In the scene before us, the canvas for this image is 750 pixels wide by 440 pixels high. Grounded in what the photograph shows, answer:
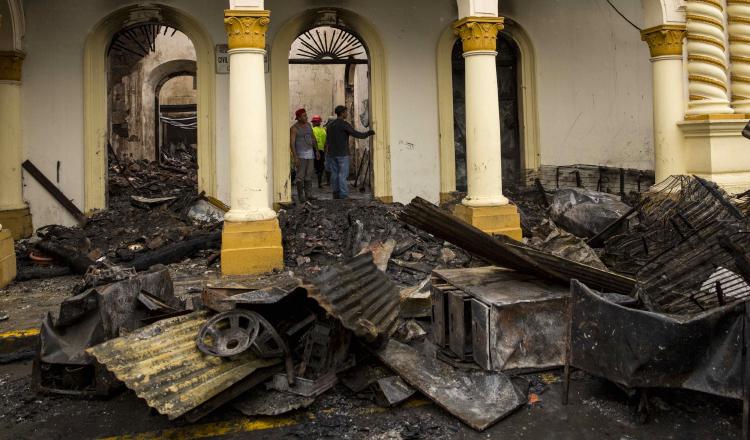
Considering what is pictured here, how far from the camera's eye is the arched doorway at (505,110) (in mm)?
10500

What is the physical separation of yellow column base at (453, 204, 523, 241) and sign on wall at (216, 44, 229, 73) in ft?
15.5

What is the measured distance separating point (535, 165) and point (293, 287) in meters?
7.81

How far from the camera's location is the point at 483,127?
7488mm

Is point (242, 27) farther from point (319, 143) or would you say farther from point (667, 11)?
point (319, 143)

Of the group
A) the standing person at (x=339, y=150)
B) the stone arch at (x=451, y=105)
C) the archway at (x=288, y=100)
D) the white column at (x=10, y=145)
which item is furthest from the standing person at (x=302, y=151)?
the white column at (x=10, y=145)

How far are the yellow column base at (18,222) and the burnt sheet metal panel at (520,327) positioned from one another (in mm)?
7722

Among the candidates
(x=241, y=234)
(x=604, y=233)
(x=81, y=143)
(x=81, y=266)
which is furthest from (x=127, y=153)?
(x=604, y=233)

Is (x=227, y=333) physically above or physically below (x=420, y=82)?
below

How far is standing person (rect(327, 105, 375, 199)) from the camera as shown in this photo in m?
9.92

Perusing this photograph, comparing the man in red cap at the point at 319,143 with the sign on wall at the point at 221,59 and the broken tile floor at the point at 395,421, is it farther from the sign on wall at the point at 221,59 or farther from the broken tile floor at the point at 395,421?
the broken tile floor at the point at 395,421

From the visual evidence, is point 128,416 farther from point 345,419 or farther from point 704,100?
point 704,100

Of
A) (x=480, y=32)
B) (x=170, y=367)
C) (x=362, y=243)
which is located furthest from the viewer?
(x=480, y=32)

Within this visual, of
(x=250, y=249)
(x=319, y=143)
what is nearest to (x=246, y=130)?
(x=250, y=249)

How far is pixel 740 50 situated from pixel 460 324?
771 cm
